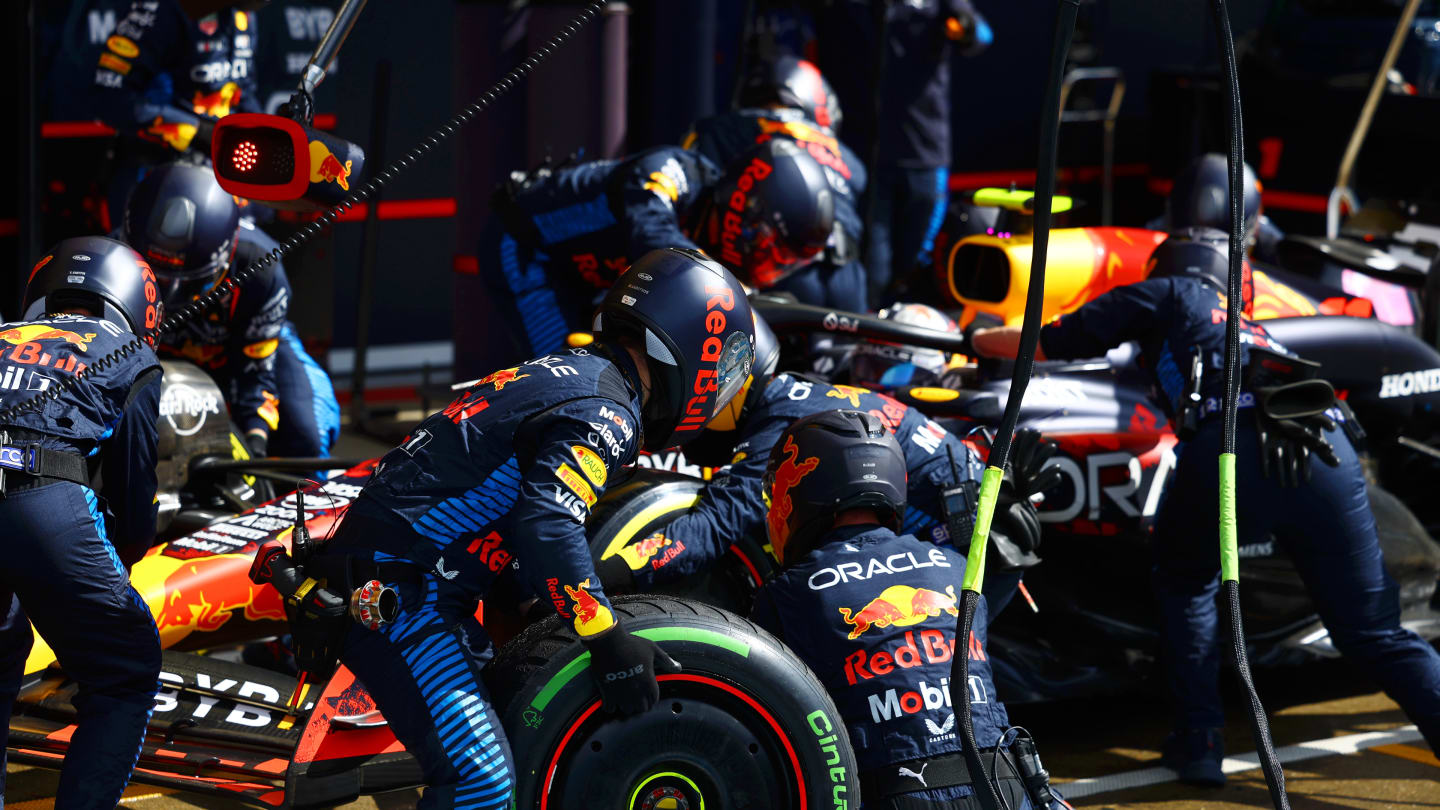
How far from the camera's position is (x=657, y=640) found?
3.34m

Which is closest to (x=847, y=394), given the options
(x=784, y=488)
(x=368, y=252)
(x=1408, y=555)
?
(x=784, y=488)

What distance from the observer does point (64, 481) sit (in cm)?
371

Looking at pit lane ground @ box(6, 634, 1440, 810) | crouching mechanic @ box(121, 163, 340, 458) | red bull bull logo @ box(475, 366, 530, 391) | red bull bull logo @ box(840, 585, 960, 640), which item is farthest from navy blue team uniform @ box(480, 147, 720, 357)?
red bull bull logo @ box(840, 585, 960, 640)

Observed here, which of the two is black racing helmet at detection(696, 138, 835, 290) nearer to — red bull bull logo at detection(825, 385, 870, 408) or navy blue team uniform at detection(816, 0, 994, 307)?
red bull bull logo at detection(825, 385, 870, 408)

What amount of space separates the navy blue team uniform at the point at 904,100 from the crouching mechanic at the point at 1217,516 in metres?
3.84

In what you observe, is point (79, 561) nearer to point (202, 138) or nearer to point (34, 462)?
point (34, 462)

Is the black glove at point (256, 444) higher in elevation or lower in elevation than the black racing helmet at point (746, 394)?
lower

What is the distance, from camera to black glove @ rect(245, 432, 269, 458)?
5746mm

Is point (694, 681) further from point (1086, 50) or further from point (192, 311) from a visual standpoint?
point (1086, 50)

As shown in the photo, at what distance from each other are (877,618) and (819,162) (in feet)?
9.44

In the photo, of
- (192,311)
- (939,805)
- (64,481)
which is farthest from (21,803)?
(939,805)

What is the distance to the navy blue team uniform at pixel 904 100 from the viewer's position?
29.2ft

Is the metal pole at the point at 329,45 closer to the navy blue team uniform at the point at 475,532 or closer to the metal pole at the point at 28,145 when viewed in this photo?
the navy blue team uniform at the point at 475,532

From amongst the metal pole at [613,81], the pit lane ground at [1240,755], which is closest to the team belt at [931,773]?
the pit lane ground at [1240,755]
